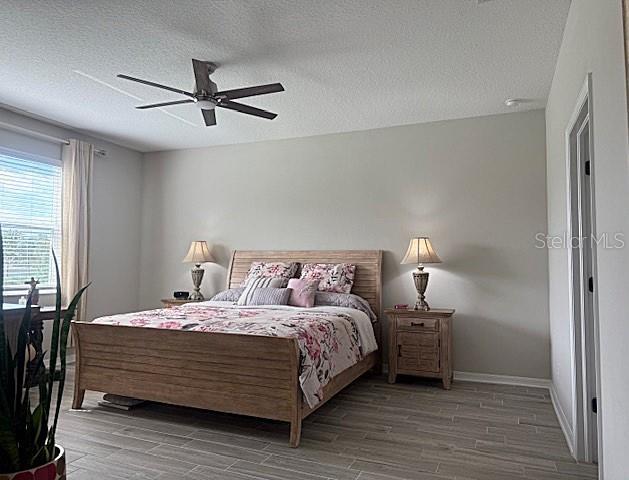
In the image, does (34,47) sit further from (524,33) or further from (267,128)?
(524,33)

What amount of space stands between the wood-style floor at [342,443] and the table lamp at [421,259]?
988 millimetres

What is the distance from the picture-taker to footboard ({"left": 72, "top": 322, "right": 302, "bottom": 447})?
304 cm

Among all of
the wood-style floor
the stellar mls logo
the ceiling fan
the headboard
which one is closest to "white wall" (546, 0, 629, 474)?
the stellar mls logo

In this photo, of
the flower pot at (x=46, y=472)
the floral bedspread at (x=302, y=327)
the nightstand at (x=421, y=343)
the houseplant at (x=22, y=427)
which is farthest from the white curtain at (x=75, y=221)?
the flower pot at (x=46, y=472)

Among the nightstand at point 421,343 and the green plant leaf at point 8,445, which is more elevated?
the green plant leaf at point 8,445

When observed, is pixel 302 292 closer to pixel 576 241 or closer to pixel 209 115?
pixel 209 115

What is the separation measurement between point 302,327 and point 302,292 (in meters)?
1.36

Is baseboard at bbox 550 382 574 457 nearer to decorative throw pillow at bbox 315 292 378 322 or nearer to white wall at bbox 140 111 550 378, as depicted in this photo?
white wall at bbox 140 111 550 378

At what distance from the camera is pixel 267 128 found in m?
5.23

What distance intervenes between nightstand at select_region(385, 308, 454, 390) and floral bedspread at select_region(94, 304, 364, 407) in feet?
1.89

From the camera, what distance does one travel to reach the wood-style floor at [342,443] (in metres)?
2.61

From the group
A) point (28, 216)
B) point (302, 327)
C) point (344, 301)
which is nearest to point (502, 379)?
point (344, 301)

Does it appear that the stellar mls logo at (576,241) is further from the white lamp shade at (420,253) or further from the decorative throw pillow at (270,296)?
the decorative throw pillow at (270,296)

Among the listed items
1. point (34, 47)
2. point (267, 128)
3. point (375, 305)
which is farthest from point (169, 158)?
point (375, 305)
